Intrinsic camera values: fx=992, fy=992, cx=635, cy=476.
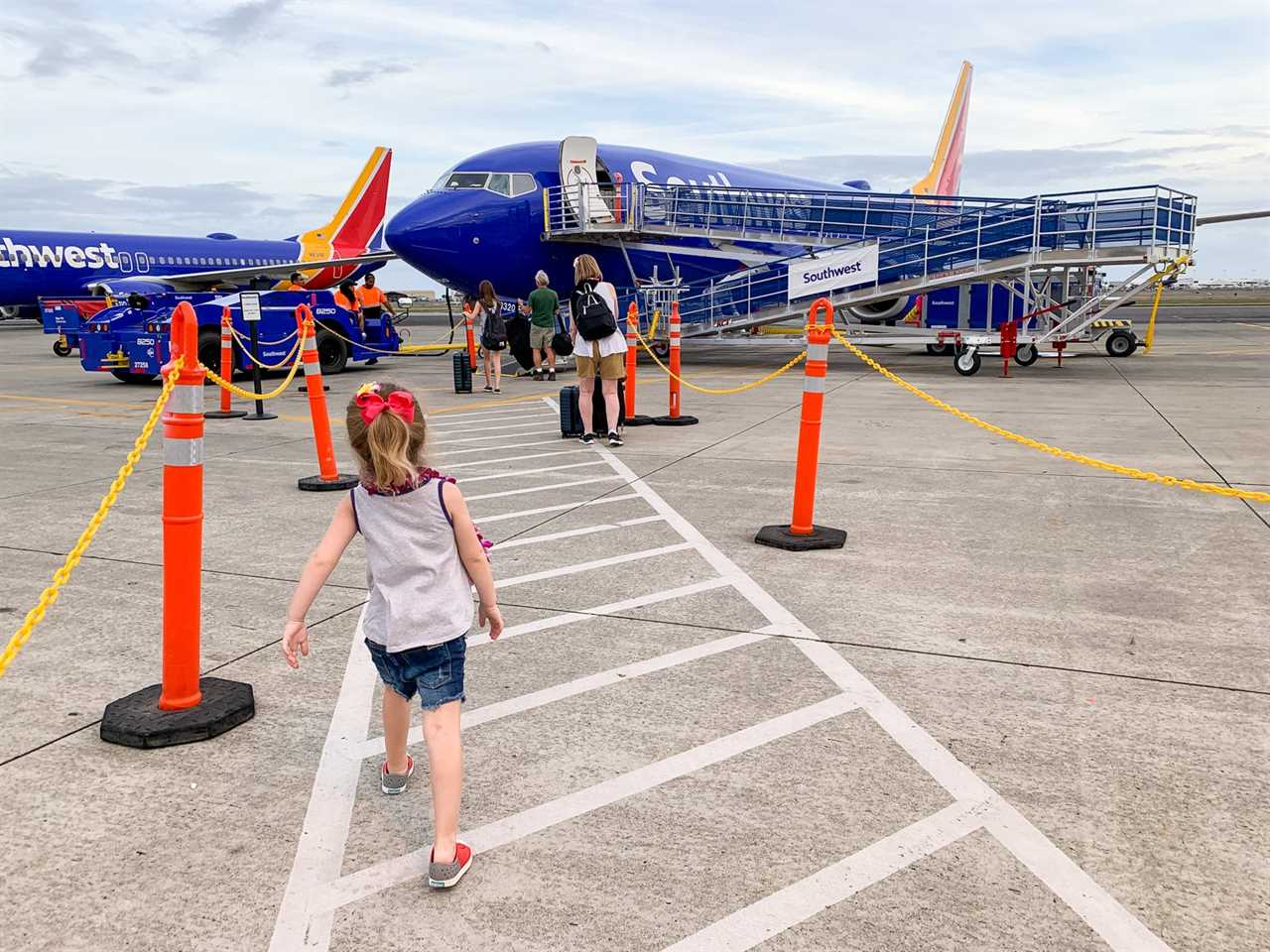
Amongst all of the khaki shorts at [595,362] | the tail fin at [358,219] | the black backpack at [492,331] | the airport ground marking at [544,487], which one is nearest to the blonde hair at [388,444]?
the airport ground marking at [544,487]

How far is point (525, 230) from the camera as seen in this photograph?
20.2 meters

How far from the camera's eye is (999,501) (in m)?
7.16

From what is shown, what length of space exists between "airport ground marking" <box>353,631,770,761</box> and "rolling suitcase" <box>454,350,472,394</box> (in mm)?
11752

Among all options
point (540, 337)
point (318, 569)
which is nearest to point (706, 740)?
point (318, 569)

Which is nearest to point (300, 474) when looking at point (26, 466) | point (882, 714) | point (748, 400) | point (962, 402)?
point (26, 466)

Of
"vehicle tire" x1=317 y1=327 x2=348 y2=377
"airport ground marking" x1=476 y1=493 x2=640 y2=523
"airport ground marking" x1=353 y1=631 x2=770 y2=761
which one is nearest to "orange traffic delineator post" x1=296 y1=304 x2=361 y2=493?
"airport ground marking" x1=476 y1=493 x2=640 y2=523

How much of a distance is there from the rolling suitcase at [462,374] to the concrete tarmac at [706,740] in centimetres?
815

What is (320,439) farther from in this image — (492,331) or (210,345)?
(210,345)

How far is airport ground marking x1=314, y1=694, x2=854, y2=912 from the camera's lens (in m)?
2.60

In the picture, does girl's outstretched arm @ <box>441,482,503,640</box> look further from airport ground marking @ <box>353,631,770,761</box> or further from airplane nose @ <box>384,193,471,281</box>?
airplane nose @ <box>384,193,471,281</box>

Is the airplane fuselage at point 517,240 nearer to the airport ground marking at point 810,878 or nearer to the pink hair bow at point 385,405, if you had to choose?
the airport ground marking at point 810,878

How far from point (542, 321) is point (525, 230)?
13.5 feet

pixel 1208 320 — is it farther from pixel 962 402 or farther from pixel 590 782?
pixel 590 782

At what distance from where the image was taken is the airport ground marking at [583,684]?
3.49 metres
